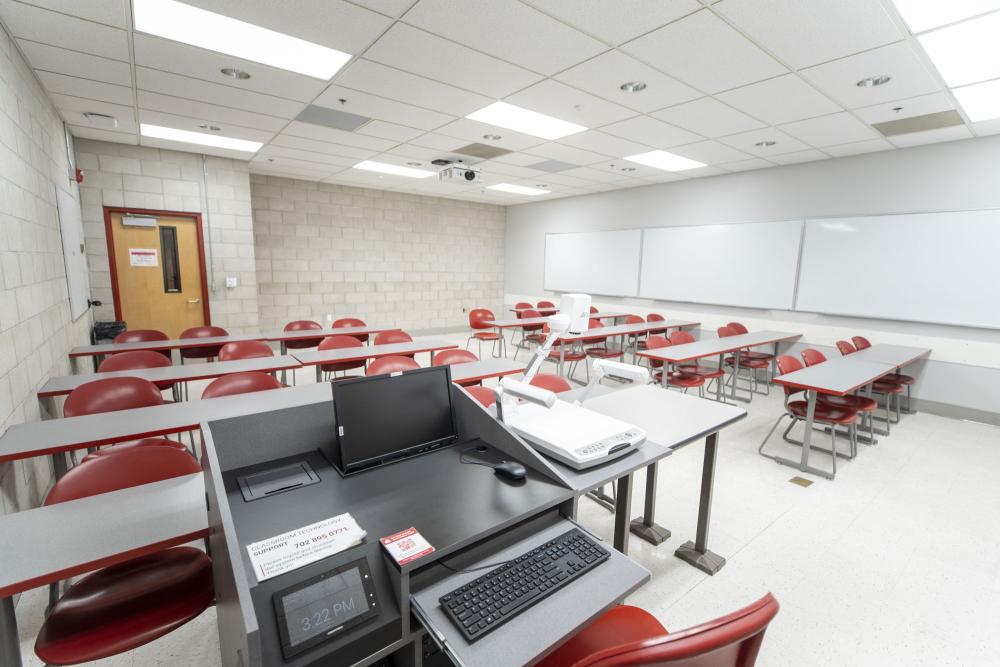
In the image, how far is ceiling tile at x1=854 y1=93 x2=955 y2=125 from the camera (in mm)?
3420

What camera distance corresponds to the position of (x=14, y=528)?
4.17 feet

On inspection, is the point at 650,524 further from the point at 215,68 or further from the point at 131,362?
the point at 215,68

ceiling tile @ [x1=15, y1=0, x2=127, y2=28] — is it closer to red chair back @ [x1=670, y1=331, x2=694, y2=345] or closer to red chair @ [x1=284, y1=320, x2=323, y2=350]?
red chair @ [x1=284, y1=320, x2=323, y2=350]

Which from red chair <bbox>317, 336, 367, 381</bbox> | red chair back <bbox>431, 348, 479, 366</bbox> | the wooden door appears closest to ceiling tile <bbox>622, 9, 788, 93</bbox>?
red chair back <bbox>431, 348, 479, 366</bbox>

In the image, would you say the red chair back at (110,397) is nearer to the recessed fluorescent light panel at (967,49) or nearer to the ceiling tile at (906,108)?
the recessed fluorescent light panel at (967,49)

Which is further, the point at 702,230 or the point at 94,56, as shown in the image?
the point at 702,230

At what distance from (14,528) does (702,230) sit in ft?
23.6

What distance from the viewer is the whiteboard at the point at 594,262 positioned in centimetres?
756

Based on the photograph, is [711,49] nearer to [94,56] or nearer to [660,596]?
[660,596]

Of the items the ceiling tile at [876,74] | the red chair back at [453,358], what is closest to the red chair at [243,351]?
the red chair back at [453,358]

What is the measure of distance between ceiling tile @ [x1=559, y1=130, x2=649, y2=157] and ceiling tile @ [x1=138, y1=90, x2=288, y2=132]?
2940mm

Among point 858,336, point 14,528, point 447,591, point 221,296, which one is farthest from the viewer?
point 221,296

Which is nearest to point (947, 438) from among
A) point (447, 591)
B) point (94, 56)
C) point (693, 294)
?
point (693, 294)

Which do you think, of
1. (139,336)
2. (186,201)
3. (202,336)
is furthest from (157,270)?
(202,336)
